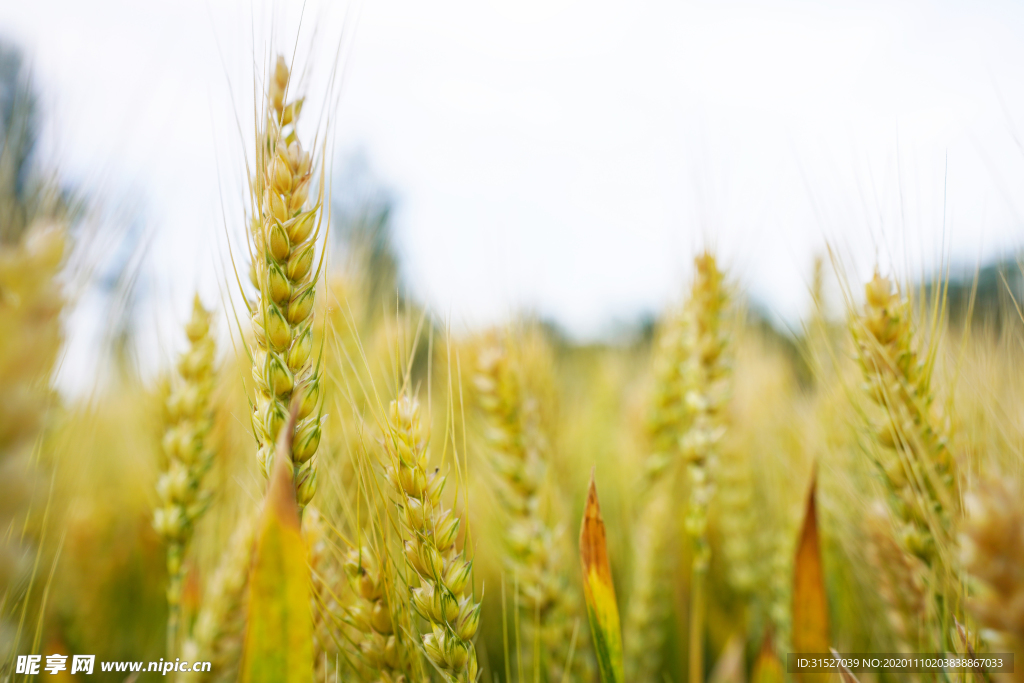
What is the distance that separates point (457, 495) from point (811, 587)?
604mm

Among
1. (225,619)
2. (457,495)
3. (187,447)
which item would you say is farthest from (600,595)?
(187,447)

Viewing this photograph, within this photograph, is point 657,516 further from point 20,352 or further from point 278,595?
point 20,352

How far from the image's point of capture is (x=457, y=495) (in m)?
0.71

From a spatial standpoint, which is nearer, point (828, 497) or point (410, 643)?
point (410, 643)

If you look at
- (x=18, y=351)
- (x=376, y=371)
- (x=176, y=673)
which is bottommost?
(x=176, y=673)

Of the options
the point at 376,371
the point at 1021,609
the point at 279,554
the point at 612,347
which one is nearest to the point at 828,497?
the point at 1021,609

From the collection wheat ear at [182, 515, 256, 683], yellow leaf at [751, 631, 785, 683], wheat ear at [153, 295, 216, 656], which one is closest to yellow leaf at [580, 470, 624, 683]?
yellow leaf at [751, 631, 785, 683]

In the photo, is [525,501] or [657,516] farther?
[657,516]

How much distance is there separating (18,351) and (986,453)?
1.36m

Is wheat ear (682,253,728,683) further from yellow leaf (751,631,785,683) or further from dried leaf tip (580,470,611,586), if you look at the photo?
dried leaf tip (580,470,611,586)

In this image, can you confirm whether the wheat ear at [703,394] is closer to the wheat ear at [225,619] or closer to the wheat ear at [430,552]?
the wheat ear at [430,552]

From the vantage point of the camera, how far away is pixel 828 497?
1.25 m

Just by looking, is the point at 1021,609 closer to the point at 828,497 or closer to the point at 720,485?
the point at 828,497

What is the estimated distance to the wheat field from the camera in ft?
1.62
